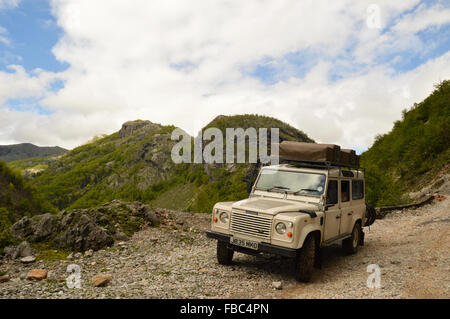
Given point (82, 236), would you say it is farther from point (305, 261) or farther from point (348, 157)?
→ point (348, 157)

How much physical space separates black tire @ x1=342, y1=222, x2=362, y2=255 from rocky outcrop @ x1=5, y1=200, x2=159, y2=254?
23.2 ft

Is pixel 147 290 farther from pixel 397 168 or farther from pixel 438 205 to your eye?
pixel 397 168

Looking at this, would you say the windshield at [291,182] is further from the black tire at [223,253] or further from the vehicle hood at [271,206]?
the black tire at [223,253]

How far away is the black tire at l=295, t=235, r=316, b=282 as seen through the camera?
655 cm

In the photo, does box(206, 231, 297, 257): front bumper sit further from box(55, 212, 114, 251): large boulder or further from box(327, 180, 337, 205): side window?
box(55, 212, 114, 251): large boulder

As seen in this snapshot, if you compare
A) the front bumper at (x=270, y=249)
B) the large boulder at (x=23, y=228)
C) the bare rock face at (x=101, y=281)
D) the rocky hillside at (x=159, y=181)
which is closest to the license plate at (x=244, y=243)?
the front bumper at (x=270, y=249)

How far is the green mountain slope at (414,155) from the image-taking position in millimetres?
21922

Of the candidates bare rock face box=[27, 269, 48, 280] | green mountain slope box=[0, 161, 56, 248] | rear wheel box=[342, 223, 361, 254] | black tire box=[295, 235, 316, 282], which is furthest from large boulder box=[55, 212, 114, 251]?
green mountain slope box=[0, 161, 56, 248]

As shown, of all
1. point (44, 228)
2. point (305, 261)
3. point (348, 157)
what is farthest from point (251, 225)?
point (44, 228)

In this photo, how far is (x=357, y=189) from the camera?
9547 mm

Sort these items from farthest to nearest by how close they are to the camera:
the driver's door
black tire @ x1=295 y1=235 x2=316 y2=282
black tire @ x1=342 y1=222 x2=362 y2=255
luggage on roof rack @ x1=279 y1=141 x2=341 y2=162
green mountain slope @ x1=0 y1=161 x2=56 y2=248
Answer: green mountain slope @ x1=0 y1=161 x2=56 y2=248 → black tire @ x1=342 y1=222 x2=362 y2=255 → luggage on roof rack @ x1=279 y1=141 x2=341 y2=162 → the driver's door → black tire @ x1=295 y1=235 x2=316 y2=282

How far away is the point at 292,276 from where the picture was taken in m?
7.13

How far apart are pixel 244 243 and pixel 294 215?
50.2 inches
